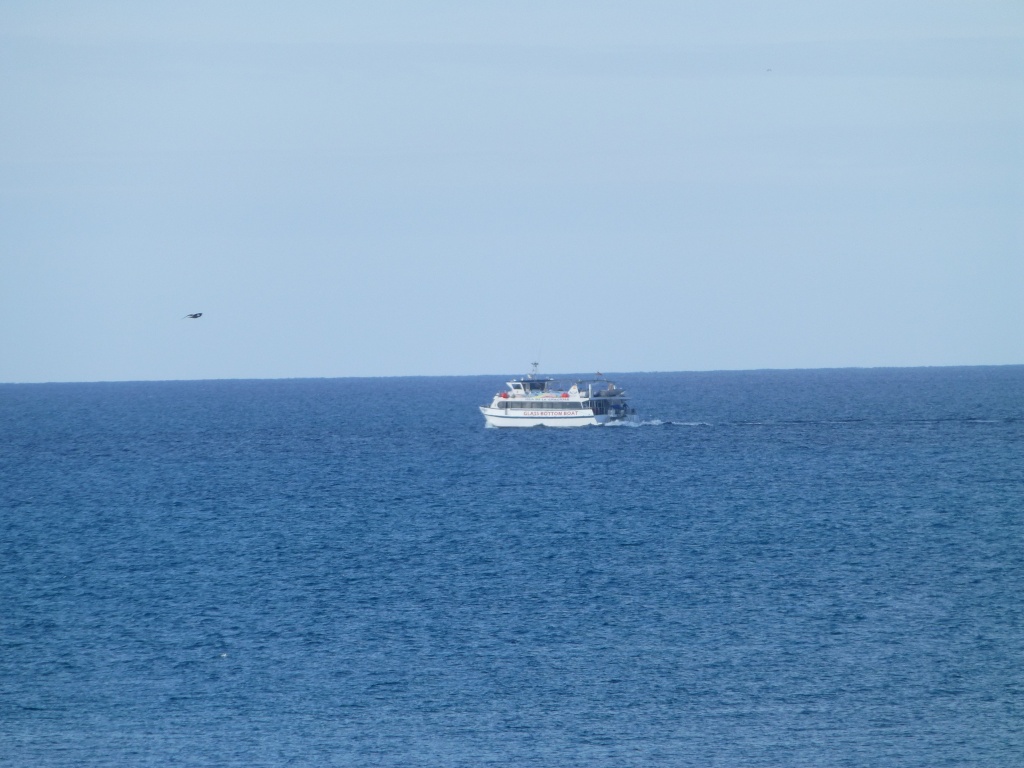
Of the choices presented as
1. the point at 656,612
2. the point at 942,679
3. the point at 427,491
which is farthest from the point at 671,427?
the point at 942,679

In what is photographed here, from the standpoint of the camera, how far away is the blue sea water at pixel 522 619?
38.0 metres

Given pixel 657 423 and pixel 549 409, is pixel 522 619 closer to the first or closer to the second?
pixel 549 409

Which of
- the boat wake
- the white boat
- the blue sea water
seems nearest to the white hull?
the white boat

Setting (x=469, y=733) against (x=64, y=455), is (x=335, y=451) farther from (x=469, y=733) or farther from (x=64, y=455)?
(x=469, y=733)

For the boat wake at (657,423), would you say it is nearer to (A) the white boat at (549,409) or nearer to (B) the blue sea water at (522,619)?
(A) the white boat at (549,409)

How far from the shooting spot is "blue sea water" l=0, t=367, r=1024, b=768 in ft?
125

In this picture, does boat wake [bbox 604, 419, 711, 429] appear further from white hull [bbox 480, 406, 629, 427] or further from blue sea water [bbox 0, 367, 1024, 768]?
blue sea water [bbox 0, 367, 1024, 768]

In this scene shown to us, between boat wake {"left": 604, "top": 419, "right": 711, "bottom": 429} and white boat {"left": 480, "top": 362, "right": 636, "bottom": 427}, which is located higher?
white boat {"left": 480, "top": 362, "right": 636, "bottom": 427}

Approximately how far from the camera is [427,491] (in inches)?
3789

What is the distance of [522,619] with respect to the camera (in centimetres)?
5175

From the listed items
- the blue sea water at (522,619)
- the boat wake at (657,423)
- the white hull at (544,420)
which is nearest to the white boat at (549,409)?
the white hull at (544,420)

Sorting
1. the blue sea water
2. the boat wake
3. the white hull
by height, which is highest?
the white hull

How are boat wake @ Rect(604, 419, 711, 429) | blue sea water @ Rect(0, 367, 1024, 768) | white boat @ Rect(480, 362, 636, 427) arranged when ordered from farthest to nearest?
boat wake @ Rect(604, 419, 711, 429) → white boat @ Rect(480, 362, 636, 427) → blue sea water @ Rect(0, 367, 1024, 768)

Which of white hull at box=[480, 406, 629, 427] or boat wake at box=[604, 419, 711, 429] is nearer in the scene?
white hull at box=[480, 406, 629, 427]
